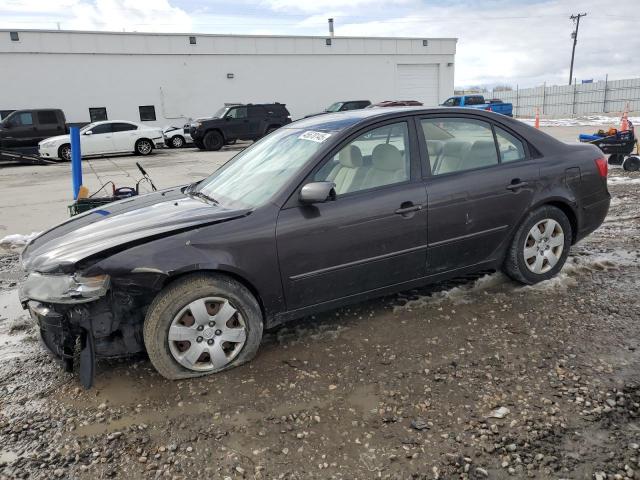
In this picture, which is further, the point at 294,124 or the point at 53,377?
the point at 294,124

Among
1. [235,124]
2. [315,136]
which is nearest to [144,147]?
[235,124]

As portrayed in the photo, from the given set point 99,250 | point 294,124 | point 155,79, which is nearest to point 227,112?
point 155,79

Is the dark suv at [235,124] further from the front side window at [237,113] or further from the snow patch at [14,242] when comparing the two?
the snow patch at [14,242]

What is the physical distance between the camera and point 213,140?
66.4 feet

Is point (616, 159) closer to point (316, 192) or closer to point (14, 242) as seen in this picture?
point (316, 192)

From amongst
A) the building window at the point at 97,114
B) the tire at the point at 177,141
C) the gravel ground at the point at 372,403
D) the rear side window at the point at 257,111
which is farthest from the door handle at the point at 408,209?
the building window at the point at 97,114

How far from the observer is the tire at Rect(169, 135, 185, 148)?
22.3 m

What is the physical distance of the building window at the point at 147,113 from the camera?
25.9m

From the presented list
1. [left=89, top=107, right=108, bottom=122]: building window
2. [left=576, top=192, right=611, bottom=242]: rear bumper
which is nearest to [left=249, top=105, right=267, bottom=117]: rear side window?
[left=89, top=107, right=108, bottom=122]: building window

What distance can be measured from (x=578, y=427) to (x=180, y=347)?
7.29ft

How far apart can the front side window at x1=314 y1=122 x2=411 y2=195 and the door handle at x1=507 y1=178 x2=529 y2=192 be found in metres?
0.91

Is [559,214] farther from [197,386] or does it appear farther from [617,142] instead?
[617,142]

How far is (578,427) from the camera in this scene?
2453 mm

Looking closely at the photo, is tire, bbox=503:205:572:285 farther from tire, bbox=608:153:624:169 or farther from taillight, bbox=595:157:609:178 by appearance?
tire, bbox=608:153:624:169
